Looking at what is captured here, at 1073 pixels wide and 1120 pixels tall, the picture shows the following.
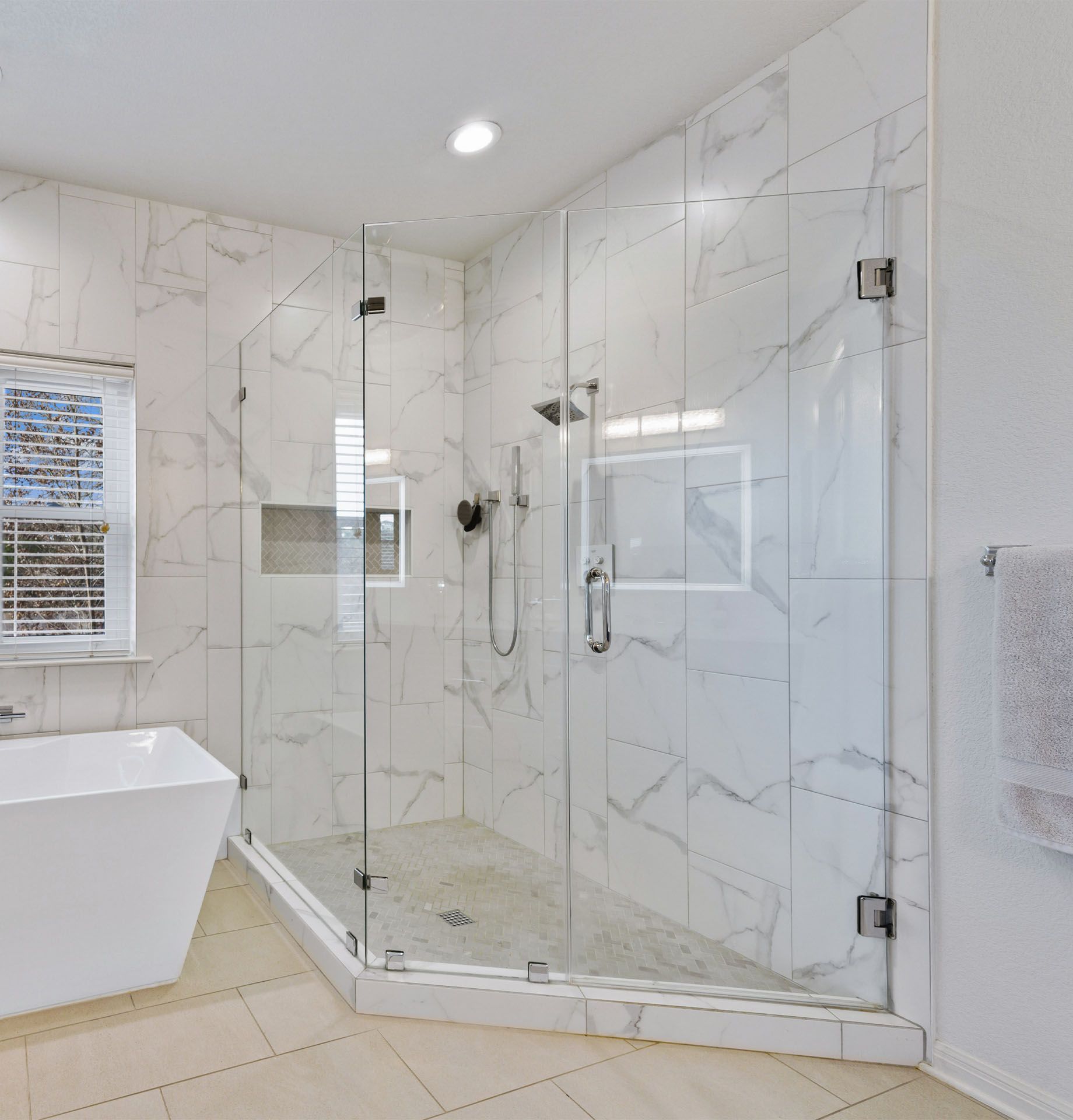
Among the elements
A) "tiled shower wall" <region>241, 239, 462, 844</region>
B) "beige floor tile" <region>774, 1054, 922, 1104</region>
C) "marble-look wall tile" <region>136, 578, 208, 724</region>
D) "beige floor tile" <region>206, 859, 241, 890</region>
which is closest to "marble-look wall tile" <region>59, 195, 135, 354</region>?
"tiled shower wall" <region>241, 239, 462, 844</region>

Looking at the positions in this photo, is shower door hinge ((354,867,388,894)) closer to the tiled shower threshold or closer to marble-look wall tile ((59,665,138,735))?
the tiled shower threshold

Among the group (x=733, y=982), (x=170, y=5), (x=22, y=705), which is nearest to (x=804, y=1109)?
(x=733, y=982)

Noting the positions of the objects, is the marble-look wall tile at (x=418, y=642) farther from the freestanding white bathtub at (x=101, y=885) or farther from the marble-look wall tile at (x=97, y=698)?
the marble-look wall tile at (x=97, y=698)

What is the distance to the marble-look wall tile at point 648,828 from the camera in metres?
2.13

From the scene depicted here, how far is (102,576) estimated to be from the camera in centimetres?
321

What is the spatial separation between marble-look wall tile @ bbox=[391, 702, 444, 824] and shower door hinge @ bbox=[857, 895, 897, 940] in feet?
3.61

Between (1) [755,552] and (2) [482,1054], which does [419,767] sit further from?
(1) [755,552]

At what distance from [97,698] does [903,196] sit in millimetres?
3150

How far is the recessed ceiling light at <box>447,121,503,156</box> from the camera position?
2729 millimetres

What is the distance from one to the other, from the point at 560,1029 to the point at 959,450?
1705 mm

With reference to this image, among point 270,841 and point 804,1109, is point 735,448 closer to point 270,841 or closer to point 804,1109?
point 804,1109

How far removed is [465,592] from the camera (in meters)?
2.22

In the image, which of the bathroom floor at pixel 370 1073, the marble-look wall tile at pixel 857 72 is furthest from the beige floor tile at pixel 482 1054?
the marble-look wall tile at pixel 857 72

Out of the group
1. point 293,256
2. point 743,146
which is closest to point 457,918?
point 743,146
